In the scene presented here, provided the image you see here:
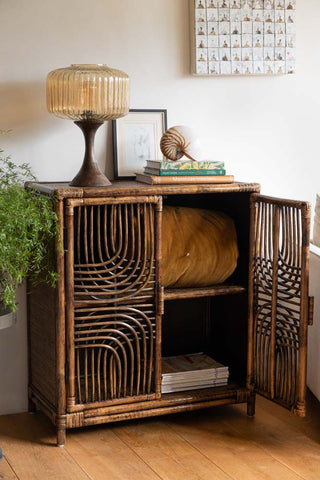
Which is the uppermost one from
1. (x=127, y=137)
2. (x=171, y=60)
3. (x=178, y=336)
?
(x=171, y=60)

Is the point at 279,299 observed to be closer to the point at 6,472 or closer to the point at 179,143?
the point at 179,143

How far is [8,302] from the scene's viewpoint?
228 cm

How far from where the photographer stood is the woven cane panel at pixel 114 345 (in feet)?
8.41

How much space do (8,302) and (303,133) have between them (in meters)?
1.67

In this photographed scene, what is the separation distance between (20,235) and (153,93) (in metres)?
1.01

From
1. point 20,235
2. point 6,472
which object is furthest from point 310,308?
point 6,472

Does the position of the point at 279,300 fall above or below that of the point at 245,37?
below

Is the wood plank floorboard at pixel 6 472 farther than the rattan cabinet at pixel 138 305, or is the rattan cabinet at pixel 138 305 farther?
the rattan cabinet at pixel 138 305

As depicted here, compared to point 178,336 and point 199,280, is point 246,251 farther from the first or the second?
point 178,336

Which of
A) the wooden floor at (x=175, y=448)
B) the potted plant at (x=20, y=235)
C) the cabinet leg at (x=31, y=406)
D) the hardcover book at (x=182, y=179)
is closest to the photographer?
the potted plant at (x=20, y=235)

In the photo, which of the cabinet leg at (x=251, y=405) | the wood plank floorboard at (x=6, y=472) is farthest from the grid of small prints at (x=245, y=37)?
the wood plank floorboard at (x=6, y=472)

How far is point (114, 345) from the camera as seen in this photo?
8.79 ft

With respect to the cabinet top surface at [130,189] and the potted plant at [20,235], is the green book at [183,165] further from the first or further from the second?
the potted plant at [20,235]

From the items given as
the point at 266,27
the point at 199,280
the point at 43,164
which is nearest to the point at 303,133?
the point at 266,27
